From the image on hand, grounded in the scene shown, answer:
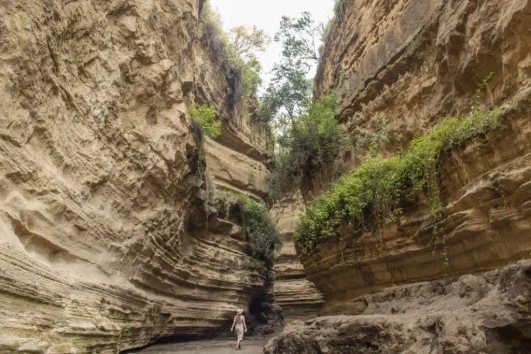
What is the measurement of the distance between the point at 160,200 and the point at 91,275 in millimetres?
3157

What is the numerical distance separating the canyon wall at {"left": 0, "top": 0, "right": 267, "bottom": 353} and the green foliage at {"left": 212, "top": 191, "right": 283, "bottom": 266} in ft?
6.36

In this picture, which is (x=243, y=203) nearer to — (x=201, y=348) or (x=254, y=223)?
(x=254, y=223)

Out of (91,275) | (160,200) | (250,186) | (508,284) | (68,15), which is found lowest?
(508,284)

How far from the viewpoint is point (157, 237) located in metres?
9.89

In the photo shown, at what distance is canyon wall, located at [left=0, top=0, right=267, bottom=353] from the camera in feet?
17.3

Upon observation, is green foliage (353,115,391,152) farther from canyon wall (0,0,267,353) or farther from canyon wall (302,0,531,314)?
canyon wall (0,0,267,353)

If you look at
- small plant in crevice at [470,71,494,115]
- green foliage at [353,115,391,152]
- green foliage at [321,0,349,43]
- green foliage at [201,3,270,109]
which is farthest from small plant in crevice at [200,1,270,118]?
small plant in crevice at [470,71,494,115]

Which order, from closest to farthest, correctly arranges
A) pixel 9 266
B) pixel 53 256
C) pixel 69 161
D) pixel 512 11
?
pixel 9 266
pixel 53 256
pixel 69 161
pixel 512 11

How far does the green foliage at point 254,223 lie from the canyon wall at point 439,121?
317 centimetres

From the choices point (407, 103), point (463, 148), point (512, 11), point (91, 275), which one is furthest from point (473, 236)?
point (91, 275)

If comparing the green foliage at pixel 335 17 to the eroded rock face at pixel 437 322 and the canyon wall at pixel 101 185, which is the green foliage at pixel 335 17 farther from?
the eroded rock face at pixel 437 322

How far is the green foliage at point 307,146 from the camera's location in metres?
14.9

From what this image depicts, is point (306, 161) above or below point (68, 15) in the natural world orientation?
above

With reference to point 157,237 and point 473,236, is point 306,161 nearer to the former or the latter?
point 157,237
